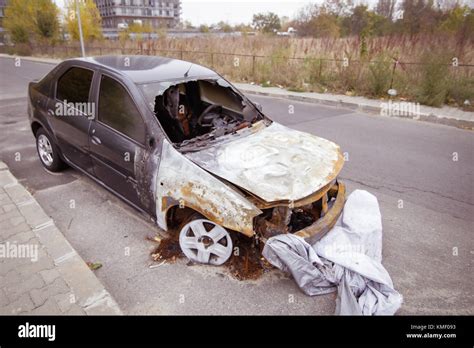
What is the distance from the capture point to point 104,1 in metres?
79.2

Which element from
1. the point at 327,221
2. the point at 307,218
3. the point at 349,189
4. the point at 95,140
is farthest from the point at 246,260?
the point at 349,189

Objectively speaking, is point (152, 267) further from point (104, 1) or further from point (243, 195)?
point (104, 1)

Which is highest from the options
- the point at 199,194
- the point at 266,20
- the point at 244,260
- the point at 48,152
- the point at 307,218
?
the point at 266,20

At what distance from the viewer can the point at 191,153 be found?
9.87ft

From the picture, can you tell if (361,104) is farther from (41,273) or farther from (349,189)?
(41,273)

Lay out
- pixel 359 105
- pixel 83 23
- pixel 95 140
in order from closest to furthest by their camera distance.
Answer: pixel 95 140 → pixel 359 105 → pixel 83 23

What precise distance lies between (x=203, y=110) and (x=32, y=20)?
41.3 meters

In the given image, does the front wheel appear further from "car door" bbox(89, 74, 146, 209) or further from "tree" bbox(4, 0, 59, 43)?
"tree" bbox(4, 0, 59, 43)

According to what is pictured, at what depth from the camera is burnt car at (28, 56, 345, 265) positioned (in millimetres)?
2680

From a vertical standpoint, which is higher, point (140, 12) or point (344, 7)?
point (140, 12)

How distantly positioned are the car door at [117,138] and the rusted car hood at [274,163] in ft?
2.18
